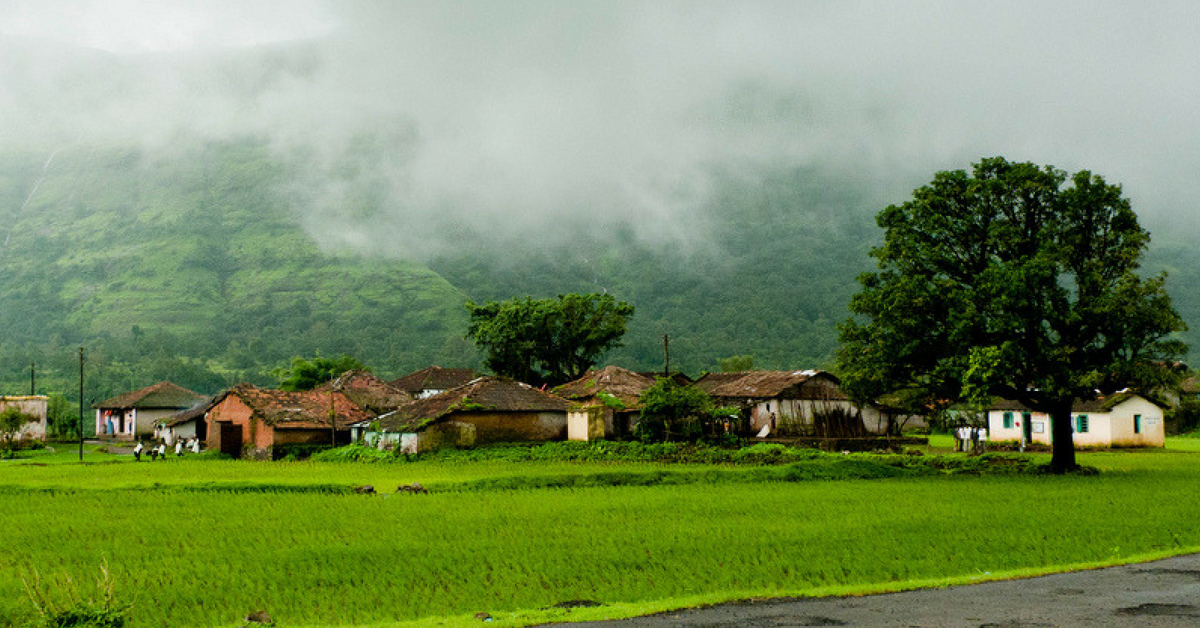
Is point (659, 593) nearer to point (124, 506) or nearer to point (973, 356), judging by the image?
point (124, 506)

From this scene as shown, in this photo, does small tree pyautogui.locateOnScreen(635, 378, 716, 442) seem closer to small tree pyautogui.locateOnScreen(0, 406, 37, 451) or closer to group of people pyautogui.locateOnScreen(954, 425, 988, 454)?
group of people pyautogui.locateOnScreen(954, 425, 988, 454)

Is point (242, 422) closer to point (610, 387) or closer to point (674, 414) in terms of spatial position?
point (610, 387)

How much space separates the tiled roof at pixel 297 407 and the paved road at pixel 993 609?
52.1 meters

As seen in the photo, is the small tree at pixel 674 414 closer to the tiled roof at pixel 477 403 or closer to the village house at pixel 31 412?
the tiled roof at pixel 477 403

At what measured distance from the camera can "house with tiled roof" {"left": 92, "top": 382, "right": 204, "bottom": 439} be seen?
97375 millimetres

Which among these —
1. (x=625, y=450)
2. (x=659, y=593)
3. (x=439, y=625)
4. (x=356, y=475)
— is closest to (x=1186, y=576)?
(x=659, y=593)

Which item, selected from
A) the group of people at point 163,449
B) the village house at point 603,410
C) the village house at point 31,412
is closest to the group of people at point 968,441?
the village house at point 603,410

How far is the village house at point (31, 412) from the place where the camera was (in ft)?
254

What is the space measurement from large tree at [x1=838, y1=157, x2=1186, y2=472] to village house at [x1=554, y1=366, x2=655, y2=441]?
74.9ft

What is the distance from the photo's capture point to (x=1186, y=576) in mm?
15656

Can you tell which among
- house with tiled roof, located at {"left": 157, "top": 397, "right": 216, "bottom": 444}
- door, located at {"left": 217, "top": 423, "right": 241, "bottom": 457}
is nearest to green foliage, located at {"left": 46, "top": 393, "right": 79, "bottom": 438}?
house with tiled roof, located at {"left": 157, "top": 397, "right": 216, "bottom": 444}

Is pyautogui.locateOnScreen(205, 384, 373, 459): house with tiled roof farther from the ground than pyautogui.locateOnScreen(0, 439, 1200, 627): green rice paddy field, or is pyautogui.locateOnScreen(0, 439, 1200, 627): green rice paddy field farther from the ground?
pyautogui.locateOnScreen(205, 384, 373, 459): house with tiled roof

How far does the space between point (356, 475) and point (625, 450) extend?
16221mm

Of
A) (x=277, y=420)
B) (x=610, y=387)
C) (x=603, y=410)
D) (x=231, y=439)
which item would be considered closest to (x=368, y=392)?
(x=231, y=439)
